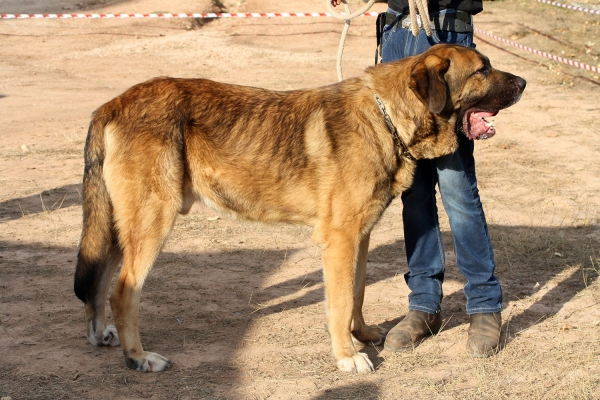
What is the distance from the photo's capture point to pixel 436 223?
5043mm

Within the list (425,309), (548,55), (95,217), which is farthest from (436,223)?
(548,55)

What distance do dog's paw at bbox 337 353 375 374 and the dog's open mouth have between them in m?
1.60

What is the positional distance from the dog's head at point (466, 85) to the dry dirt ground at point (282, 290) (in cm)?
156

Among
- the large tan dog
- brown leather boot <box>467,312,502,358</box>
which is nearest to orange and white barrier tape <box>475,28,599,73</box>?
brown leather boot <box>467,312,502,358</box>

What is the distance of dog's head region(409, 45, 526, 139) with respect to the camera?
438cm

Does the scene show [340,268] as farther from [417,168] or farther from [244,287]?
[244,287]

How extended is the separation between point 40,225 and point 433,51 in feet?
14.5

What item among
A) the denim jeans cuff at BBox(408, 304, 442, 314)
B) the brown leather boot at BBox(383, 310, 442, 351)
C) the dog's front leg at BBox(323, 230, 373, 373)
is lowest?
the brown leather boot at BBox(383, 310, 442, 351)

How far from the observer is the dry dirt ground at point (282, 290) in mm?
4293

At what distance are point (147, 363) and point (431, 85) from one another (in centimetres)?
248

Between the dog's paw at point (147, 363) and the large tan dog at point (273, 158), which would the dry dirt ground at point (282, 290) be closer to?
the dog's paw at point (147, 363)

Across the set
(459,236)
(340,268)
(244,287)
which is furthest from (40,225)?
(459,236)

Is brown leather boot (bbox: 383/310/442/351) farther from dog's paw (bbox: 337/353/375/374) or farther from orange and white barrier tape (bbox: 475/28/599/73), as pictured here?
orange and white barrier tape (bbox: 475/28/599/73)

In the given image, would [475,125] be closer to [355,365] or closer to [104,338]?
[355,365]
